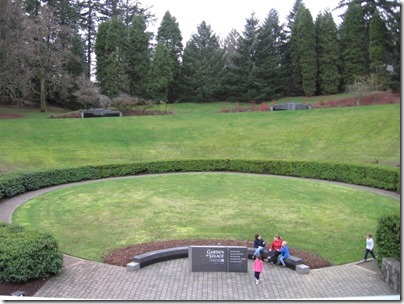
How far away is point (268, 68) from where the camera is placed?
53.9m

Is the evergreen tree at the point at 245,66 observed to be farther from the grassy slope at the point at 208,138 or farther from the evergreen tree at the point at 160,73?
the grassy slope at the point at 208,138

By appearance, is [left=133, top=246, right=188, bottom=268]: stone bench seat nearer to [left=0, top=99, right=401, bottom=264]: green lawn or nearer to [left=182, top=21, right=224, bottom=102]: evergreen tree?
[left=0, top=99, right=401, bottom=264]: green lawn

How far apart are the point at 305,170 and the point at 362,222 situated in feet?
37.8

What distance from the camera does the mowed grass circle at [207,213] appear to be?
50.0 feet

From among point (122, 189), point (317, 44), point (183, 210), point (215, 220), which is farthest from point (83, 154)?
point (317, 44)

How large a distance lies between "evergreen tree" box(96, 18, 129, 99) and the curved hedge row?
77.2ft

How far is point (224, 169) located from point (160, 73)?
27340mm

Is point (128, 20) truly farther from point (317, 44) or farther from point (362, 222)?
point (362, 222)

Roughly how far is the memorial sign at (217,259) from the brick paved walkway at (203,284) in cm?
18

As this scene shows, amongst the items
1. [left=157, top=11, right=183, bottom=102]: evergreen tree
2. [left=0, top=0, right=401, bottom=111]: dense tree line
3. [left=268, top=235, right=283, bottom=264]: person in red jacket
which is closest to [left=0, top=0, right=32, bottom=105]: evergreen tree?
[left=0, top=0, right=401, bottom=111]: dense tree line

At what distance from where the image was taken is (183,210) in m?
19.3

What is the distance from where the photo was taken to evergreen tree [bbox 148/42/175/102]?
2156 inches

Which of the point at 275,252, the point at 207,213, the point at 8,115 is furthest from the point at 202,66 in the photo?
the point at 275,252

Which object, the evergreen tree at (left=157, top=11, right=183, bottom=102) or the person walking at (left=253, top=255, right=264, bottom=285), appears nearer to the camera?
the person walking at (left=253, top=255, right=264, bottom=285)
